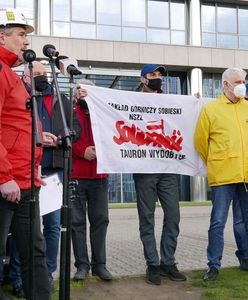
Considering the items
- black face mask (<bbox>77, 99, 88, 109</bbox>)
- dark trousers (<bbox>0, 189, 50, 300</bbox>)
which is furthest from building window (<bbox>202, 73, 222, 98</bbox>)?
dark trousers (<bbox>0, 189, 50, 300</bbox>)

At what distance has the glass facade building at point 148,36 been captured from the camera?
2634 cm

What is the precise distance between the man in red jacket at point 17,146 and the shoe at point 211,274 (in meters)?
2.29

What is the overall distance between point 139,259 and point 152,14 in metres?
22.6

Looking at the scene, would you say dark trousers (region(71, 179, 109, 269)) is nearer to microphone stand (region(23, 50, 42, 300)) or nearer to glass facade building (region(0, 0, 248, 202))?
microphone stand (region(23, 50, 42, 300))

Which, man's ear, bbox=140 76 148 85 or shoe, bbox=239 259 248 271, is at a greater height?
man's ear, bbox=140 76 148 85

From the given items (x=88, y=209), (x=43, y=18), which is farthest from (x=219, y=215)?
(x=43, y=18)

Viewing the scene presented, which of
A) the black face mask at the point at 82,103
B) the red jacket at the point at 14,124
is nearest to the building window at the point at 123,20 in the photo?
the black face mask at the point at 82,103

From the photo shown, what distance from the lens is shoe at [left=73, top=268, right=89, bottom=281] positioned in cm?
567

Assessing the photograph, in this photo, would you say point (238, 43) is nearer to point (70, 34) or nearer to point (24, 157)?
point (70, 34)

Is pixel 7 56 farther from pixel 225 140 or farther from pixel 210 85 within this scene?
pixel 210 85

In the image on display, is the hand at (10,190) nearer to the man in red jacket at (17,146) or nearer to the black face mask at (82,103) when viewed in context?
the man in red jacket at (17,146)

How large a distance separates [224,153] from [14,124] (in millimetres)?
2755

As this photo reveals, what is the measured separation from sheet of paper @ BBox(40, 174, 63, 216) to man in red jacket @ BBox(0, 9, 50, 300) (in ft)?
2.70

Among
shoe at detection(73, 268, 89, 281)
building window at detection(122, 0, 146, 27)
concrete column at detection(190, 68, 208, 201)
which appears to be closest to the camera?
shoe at detection(73, 268, 89, 281)
